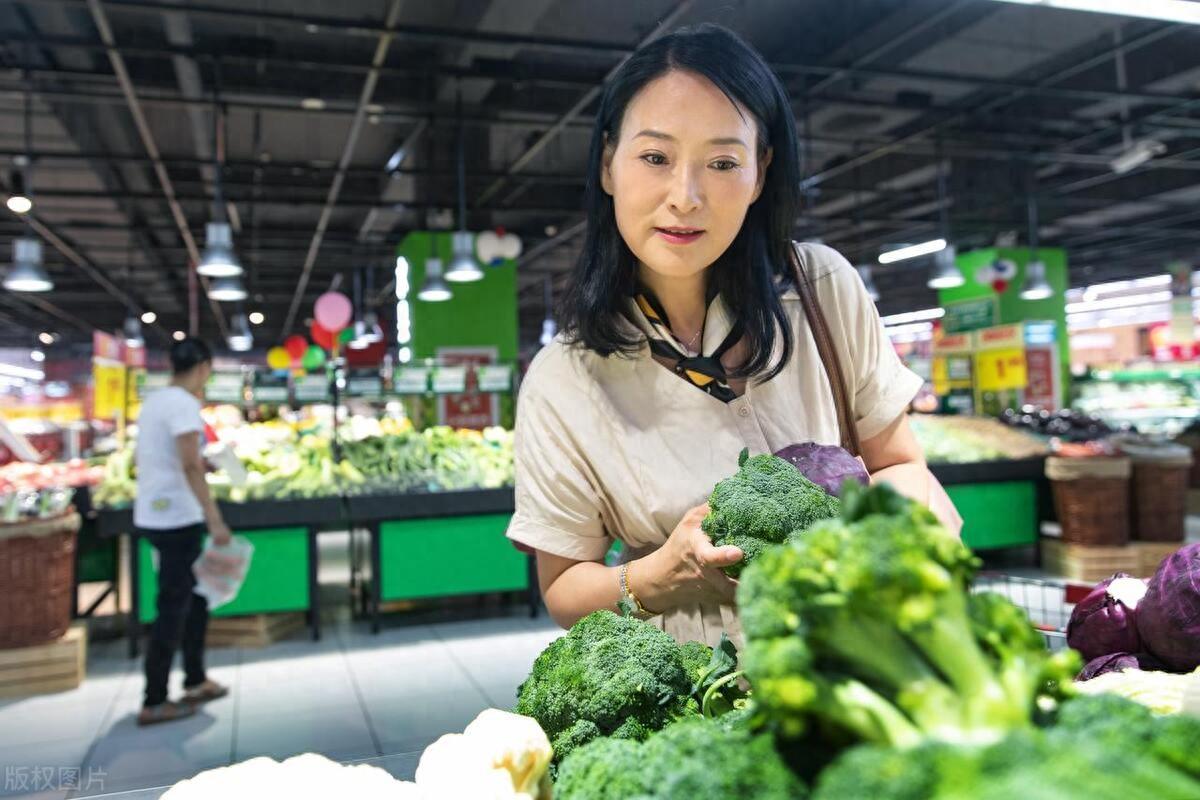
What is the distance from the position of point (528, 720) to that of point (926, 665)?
417 millimetres

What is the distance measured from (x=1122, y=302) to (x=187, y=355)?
26.0m

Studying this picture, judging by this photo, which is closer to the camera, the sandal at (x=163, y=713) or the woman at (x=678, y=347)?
the woman at (x=678, y=347)

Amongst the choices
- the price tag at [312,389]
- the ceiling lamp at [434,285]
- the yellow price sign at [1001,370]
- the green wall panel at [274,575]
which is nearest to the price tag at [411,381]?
the price tag at [312,389]

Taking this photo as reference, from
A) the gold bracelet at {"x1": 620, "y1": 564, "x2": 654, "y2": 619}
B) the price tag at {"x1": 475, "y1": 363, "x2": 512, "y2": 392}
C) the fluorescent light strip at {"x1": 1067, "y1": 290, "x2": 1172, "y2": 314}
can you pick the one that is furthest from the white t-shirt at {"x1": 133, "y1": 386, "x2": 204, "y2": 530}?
the fluorescent light strip at {"x1": 1067, "y1": 290, "x2": 1172, "y2": 314}

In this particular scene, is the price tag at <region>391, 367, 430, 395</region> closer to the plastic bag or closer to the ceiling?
the plastic bag

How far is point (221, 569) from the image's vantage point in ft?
16.3

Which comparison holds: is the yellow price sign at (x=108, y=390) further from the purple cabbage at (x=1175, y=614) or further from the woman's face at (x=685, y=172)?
the purple cabbage at (x=1175, y=614)

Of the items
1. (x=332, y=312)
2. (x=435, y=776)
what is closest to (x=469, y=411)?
(x=332, y=312)

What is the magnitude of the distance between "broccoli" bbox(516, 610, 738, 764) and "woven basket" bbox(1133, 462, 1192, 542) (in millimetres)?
7135

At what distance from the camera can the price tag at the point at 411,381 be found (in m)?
6.70

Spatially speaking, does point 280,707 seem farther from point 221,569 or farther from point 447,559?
point 447,559

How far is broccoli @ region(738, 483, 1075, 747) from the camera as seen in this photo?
1.75 ft

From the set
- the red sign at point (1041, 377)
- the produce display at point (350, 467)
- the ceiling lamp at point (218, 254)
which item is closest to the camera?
the produce display at point (350, 467)

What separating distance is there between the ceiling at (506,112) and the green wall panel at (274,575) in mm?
3736
